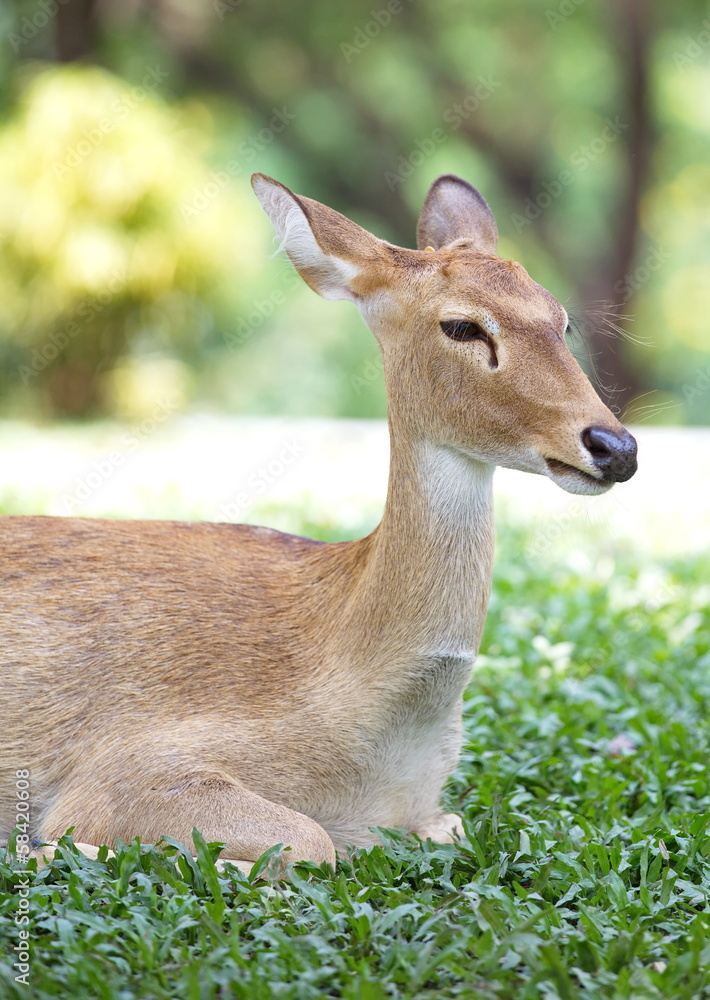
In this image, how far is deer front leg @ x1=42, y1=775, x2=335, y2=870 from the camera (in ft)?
9.99

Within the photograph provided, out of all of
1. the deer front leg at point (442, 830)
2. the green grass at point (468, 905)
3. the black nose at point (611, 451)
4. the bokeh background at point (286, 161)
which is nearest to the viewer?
the green grass at point (468, 905)

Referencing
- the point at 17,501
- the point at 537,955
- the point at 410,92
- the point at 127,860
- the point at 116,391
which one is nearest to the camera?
the point at 537,955

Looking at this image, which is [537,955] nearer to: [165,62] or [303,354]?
[165,62]

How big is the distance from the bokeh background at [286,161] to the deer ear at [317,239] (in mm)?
10213

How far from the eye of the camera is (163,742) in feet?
10.5

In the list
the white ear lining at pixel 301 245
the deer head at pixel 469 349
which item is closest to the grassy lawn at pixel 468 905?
the deer head at pixel 469 349

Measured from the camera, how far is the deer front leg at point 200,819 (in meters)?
3.04

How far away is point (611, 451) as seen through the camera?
2846 mm

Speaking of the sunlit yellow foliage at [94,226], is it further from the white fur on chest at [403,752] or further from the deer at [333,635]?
the white fur on chest at [403,752]

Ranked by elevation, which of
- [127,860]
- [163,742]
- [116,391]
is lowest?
[127,860]

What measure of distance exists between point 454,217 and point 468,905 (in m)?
2.12

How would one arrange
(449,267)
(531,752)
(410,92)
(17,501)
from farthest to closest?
(410,92)
(17,501)
(531,752)
(449,267)

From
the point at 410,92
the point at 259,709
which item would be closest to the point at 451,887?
the point at 259,709

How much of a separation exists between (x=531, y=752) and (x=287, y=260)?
212cm
